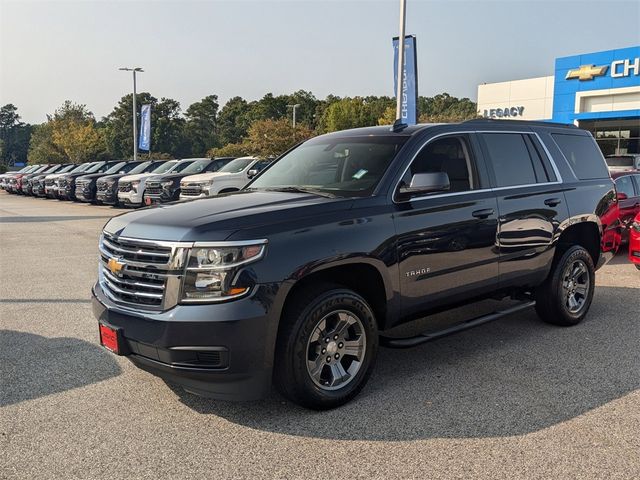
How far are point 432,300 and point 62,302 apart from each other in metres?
4.57

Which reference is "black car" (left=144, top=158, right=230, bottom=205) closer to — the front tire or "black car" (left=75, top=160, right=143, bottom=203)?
"black car" (left=75, top=160, right=143, bottom=203)

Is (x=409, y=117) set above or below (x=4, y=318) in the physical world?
above

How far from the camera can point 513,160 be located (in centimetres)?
535

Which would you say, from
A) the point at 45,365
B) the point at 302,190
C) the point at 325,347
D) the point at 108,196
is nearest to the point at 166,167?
the point at 108,196

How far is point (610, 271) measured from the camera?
29.3ft

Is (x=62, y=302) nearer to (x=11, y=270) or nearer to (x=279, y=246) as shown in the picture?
(x=11, y=270)

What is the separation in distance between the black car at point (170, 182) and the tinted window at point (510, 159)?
13.6 meters

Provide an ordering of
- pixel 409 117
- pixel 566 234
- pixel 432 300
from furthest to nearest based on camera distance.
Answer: pixel 409 117, pixel 566 234, pixel 432 300

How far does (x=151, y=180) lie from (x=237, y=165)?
298cm

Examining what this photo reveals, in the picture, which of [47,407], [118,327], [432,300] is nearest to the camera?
[118,327]

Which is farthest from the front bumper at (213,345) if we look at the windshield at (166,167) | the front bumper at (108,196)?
the front bumper at (108,196)

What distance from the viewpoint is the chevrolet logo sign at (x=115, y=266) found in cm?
379

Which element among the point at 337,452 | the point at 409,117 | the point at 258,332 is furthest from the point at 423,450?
the point at 409,117

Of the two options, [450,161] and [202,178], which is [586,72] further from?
[450,161]
